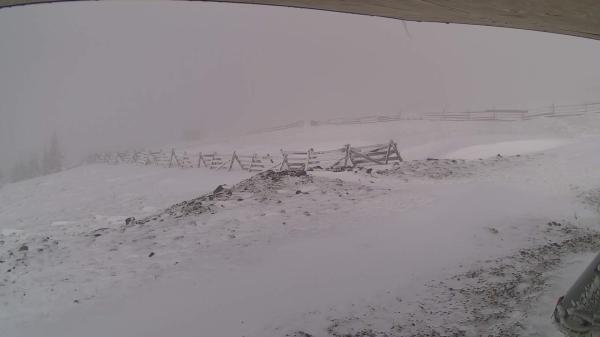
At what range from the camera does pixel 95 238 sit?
26.2 feet

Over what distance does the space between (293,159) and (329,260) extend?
47.4 ft

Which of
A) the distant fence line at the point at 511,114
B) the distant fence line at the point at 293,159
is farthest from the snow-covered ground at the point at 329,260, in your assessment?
the distant fence line at the point at 511,114

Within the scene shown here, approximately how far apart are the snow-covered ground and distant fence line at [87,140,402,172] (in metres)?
4.35

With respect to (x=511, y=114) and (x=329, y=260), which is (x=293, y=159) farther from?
(x=511, y=114)

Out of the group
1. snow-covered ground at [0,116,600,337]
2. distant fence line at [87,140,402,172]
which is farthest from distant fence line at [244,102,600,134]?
snow-covered ground at [0,116,600,337]

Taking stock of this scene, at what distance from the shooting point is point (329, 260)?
6.04 metres

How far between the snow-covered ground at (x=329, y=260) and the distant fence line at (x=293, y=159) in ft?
14.3

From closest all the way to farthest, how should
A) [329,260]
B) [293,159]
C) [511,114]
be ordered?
1. [329,260]
2. [293,159]
3. [511,114]

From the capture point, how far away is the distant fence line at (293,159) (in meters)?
17.0

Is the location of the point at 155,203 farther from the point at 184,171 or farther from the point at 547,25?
the point at 547,25

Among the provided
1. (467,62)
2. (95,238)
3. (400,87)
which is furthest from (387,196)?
(467,62)

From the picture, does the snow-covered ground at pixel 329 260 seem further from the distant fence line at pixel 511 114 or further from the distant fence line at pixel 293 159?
the distant fence line at pixel 511 114

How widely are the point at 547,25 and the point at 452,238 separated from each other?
12.9 feet

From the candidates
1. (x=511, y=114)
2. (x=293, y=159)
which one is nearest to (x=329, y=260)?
(x=293, y=159)
